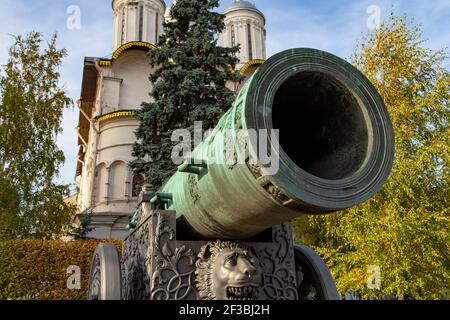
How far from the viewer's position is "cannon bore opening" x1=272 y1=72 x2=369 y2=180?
8.59ft

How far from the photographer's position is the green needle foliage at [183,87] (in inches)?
530

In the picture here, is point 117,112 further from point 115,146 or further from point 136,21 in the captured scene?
point 136,21

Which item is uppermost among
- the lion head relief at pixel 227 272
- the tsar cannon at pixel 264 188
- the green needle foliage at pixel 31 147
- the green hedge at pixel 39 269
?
the green needle foliage at pixel 31 147

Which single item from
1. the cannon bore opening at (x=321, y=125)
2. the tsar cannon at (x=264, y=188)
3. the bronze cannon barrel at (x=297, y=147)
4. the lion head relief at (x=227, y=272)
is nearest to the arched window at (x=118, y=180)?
the tsar cannon at (x=264, y=188)

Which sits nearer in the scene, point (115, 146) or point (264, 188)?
point (264, 188)

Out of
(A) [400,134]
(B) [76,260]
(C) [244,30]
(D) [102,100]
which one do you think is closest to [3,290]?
(B) [76,260]

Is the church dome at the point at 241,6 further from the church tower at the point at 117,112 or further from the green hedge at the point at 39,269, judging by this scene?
the green hedge at the point at 39,269

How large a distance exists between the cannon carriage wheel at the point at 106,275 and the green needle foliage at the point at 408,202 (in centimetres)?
717

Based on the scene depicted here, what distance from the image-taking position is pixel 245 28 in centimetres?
3025

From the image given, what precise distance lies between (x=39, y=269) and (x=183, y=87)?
6403 millimetres

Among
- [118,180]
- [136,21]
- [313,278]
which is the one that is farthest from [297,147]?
[136,21]

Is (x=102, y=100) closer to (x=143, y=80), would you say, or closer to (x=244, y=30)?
(x=143, y=80)

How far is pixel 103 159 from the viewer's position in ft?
67.1

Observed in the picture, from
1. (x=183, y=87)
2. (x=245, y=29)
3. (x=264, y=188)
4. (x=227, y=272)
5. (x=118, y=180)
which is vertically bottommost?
(x=227, y=272)
